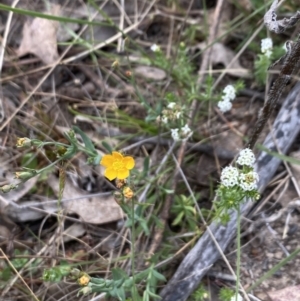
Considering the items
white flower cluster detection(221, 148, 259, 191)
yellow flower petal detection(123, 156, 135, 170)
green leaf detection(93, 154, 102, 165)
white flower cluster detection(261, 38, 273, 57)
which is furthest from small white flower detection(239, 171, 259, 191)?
white flower cluster detection(261, 38, 273, 57)

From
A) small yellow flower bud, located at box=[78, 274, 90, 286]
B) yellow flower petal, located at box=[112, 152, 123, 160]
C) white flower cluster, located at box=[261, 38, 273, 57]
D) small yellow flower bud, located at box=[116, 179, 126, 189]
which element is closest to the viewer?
small yellow flower bud, located at box=[78, 274, 90, 286]

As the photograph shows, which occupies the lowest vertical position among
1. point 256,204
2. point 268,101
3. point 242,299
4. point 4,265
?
point 4,265

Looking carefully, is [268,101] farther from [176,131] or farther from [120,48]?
[120,48]

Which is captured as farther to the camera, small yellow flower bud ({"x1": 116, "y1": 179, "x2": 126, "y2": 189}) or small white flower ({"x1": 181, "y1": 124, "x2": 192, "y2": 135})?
small white flower ({"x1": 181, "y1": 124, "x2": 192, "y2": 135})

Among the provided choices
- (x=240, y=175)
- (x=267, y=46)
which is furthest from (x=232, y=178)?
(x=267, y=46)

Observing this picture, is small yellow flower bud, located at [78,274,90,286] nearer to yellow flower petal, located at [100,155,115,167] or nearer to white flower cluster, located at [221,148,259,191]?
yellow flower petal, located at [100,155,115,167]

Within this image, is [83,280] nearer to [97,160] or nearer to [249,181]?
[97,160]

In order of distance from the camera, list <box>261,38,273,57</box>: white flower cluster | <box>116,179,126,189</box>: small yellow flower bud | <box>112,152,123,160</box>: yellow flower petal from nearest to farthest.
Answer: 1. <box>116,179,126,189</box>: small yellow flower bud
2. <box>112,152,123,160</box>: yellow flower petal
3. <box>261,38,273,57</box>: white flower cluster

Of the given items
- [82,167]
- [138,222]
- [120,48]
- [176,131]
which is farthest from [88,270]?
[120,48]
